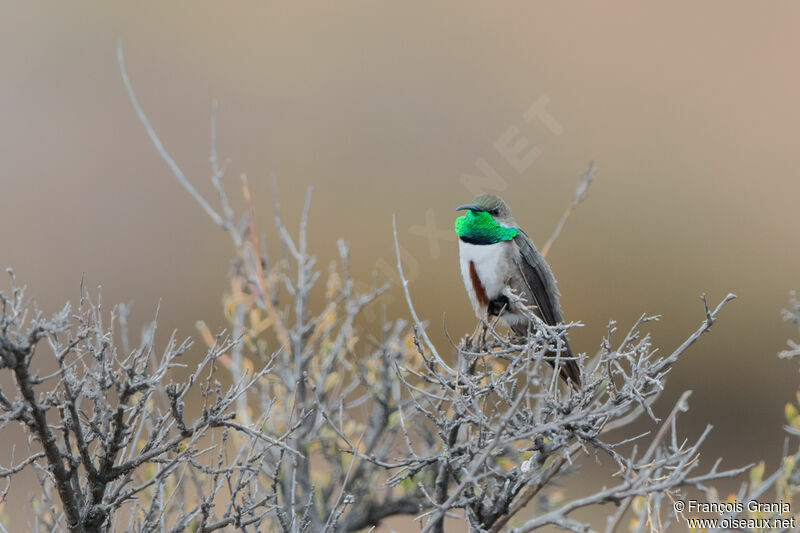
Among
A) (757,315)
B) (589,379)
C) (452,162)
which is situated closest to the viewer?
(589,379)

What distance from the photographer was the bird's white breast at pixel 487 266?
16.3 feet

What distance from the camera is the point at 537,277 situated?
520 centimetres

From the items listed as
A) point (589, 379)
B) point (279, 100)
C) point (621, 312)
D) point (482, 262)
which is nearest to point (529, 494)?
point (589, 379)

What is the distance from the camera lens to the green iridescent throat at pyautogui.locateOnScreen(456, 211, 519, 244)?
200 inches

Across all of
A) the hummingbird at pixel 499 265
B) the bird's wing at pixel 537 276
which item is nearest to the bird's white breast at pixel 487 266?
the hummingbird at pixel 499 265

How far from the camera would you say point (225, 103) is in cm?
1873

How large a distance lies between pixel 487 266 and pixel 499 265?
2.7 inches

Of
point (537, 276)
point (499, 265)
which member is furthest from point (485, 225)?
point (537, 276)

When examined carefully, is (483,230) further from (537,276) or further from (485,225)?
(537,276)

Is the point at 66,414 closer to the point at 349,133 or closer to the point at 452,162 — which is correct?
the point at 452,162

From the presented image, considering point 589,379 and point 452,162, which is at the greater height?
point 452,162

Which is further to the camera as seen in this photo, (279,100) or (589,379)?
(279,100)

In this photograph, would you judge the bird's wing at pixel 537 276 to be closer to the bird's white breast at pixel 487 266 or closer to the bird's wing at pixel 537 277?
the bird's wing at pixel 537 277

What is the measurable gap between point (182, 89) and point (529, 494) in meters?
16.9
